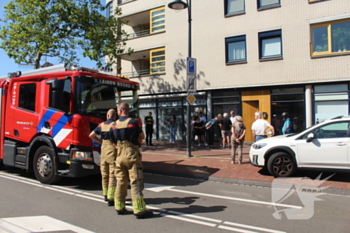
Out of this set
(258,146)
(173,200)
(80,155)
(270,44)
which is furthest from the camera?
(270,44)

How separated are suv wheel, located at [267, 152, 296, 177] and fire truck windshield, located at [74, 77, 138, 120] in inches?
171

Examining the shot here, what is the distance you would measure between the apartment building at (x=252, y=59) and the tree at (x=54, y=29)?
14.7ft

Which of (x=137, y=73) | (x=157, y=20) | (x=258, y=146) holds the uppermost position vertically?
(x=157, y=20)

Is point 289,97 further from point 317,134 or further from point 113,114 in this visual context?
point 113,114

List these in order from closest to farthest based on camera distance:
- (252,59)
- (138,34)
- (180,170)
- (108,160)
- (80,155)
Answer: (108,160)
(80,155)
(180,170)
(252,59)
(138,34)

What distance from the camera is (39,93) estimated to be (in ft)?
22.7

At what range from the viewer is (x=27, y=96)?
7.22 metres

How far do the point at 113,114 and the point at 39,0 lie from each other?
30.5ft

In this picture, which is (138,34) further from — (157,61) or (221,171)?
(221,171)

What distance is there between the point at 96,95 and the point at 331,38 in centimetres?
1119

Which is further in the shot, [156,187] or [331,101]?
[331,101]

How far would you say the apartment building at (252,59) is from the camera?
1250cm

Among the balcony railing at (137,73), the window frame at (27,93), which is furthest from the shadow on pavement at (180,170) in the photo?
the balcony railing at (137,73)

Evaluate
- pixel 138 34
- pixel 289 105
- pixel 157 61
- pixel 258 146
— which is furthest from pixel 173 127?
pixel 258 146
